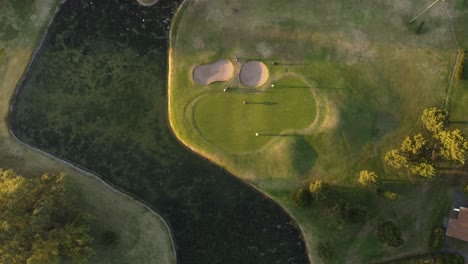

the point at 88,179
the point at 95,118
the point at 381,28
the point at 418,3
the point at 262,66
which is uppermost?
the point at 418,3

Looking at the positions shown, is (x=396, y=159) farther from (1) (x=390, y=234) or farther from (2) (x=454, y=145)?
(1) (x=390, y=234)

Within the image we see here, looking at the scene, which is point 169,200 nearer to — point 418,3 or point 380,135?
point 380,135

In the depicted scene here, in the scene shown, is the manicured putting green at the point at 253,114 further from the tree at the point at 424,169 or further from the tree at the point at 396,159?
the tree at the point at 424,169

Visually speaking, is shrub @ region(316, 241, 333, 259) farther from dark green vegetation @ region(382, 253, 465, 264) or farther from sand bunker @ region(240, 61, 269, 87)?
sand bunker @ region(240, 61, 269, 87)

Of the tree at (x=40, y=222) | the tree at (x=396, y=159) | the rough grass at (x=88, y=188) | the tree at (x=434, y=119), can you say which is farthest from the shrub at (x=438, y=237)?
the tree at (x=40, y=222)

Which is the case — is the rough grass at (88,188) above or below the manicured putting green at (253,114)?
below

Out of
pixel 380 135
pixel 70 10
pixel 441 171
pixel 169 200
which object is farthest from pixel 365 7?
pixel 70 10
